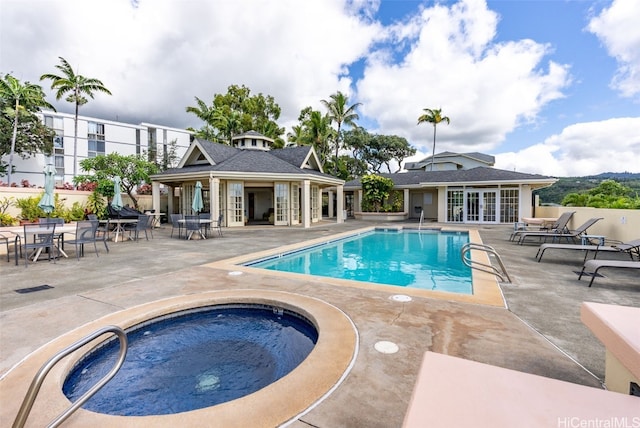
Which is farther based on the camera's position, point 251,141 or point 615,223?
point 251,141

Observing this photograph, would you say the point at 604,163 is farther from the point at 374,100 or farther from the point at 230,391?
the point at 230,391

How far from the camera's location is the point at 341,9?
1364cm

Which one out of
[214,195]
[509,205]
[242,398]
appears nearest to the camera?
[242,398]

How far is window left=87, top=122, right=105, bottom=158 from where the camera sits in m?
45.8

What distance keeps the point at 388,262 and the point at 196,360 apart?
269 inches

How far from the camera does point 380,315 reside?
4230 mm

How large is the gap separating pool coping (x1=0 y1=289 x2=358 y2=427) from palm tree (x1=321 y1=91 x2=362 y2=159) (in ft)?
99.2

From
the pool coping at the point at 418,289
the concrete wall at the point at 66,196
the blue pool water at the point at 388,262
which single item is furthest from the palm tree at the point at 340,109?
the pool coping at the point at 418,289

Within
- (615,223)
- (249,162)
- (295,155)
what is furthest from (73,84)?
(615,223)

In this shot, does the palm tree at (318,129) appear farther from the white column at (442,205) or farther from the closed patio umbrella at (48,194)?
the closed patio umbrella at (48,194)

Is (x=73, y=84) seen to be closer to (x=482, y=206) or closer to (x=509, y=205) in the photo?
(x=482, y=206)

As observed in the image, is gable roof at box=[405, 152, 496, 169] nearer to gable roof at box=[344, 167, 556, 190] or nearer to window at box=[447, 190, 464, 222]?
gable roof at box=[344, 167, 556, 190]

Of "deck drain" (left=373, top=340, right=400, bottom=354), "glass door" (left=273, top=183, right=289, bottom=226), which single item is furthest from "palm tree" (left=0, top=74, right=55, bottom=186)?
"deck drain" (left=373, top=340, right=400, bottom=354)

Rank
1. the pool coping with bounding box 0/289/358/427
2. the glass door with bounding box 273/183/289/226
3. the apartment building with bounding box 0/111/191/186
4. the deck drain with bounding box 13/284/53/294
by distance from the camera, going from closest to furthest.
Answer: the pool coping with bounding box 0/289/358/427
the deck drain with bounding box 13/284/53/294
the glass door with bounding box 273/183/289/226
the apartment building with bounding box 0/111/191/186
